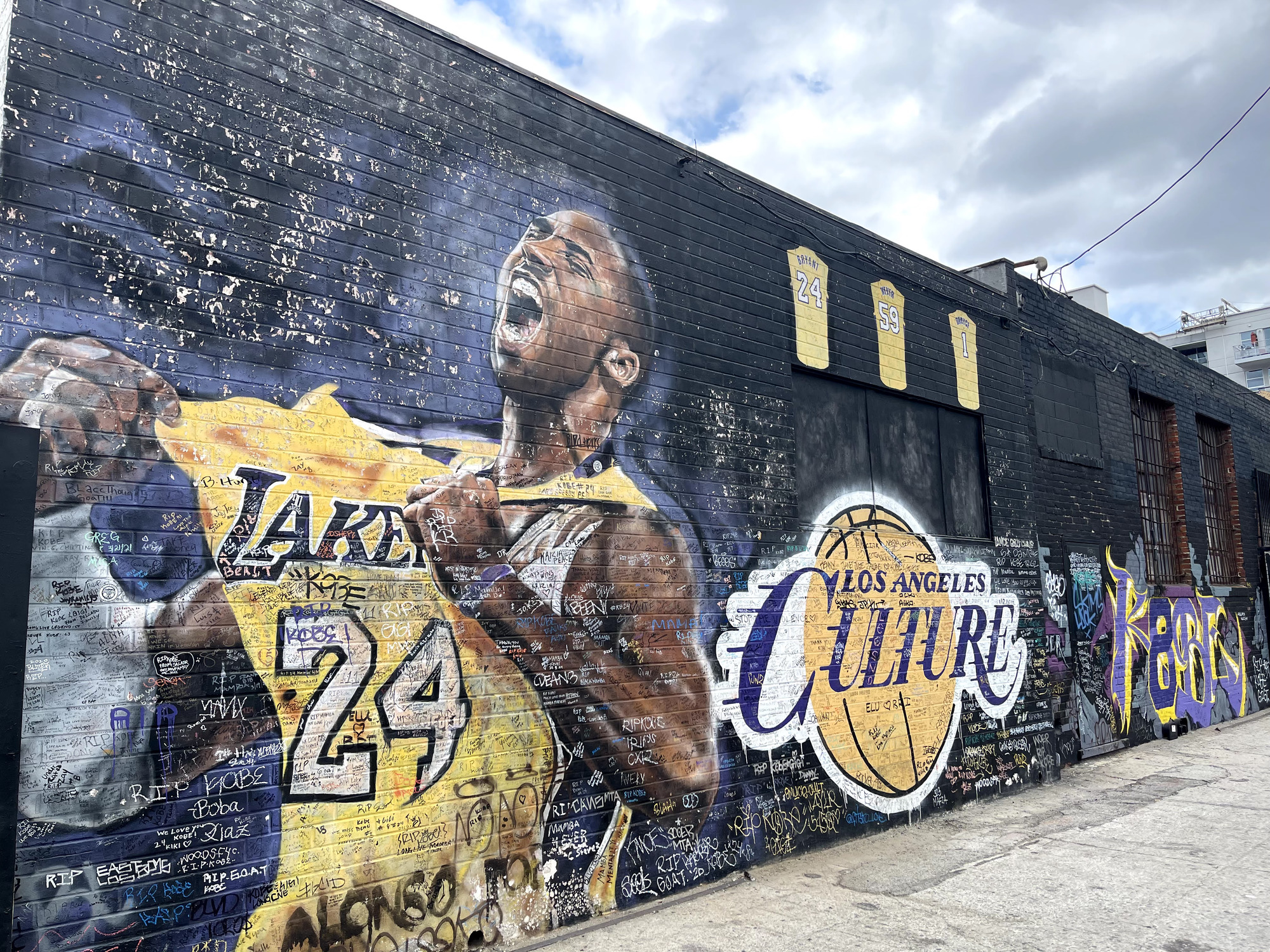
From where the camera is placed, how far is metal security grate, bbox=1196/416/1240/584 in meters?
15.8

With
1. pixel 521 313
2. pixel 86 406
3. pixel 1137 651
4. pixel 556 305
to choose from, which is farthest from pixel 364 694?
pixel 1137 651

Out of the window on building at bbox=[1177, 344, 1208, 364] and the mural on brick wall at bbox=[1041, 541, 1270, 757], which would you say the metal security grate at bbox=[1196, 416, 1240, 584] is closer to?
the mural on brick wall at bbox=[1041, 541, 1270, 757]

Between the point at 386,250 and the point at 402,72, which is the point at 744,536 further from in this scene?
the point at 402,72

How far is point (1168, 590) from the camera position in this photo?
13828 millimetres

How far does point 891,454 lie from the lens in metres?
8.89

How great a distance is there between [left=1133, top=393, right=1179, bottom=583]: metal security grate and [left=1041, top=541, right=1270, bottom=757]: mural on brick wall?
0.48 m

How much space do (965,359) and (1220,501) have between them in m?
9.69

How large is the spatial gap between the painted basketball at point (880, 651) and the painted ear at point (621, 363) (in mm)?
2528

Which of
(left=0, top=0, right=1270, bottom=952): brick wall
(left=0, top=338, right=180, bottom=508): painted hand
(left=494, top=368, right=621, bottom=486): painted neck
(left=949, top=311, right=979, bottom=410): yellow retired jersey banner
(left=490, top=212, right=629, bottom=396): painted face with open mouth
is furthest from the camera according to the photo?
(left=949, top=311, right=979, bottom=410): yellow retired jersey banner

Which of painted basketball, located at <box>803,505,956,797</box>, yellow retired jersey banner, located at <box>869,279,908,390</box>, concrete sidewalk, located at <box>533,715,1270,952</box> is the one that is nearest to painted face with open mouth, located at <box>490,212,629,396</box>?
painted basketball, located at <box>803,505,956,797</box>

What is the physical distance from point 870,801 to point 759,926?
2.74 meters

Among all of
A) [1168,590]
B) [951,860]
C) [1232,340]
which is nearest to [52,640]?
[951,860]

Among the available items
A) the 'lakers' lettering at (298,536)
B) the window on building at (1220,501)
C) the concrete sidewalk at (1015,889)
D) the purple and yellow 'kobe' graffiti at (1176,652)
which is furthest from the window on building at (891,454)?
the window on building at (1220,501)

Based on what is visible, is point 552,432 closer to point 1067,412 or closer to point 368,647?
point 368,647
